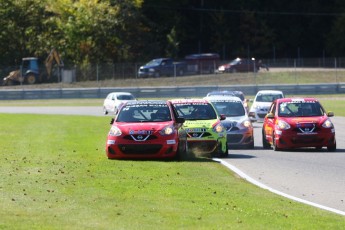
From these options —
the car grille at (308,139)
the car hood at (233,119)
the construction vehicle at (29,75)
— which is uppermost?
the construction vehicle at (29,75)

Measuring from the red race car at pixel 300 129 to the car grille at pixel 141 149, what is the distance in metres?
5.40

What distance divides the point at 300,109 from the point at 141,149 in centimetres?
712

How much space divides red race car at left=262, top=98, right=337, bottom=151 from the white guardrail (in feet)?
128

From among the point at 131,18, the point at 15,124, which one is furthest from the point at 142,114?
the point at 131,18

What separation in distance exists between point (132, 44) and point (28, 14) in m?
10.0

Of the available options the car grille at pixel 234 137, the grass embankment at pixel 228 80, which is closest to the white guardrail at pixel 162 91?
the grass embankment at pixel 228 80

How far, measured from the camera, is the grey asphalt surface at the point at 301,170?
16.1 meters

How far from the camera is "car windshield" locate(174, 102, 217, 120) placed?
82.9ft

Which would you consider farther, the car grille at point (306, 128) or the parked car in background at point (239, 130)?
the parked car in background at point (239, 130)

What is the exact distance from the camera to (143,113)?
24.4 m

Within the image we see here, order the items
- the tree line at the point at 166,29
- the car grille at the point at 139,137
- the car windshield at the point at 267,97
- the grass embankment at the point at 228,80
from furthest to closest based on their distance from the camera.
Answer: the tree line at the point at 166,29 → the grass embankment at the point at 228,80 → the car windshield at the point at 267,97 → the car grille at the point at 139,137

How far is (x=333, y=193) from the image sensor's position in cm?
1608

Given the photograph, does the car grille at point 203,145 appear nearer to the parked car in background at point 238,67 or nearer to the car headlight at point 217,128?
the car headlight at point 217,128

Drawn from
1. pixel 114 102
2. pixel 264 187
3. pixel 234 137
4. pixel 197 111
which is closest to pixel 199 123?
pixel 197 111
